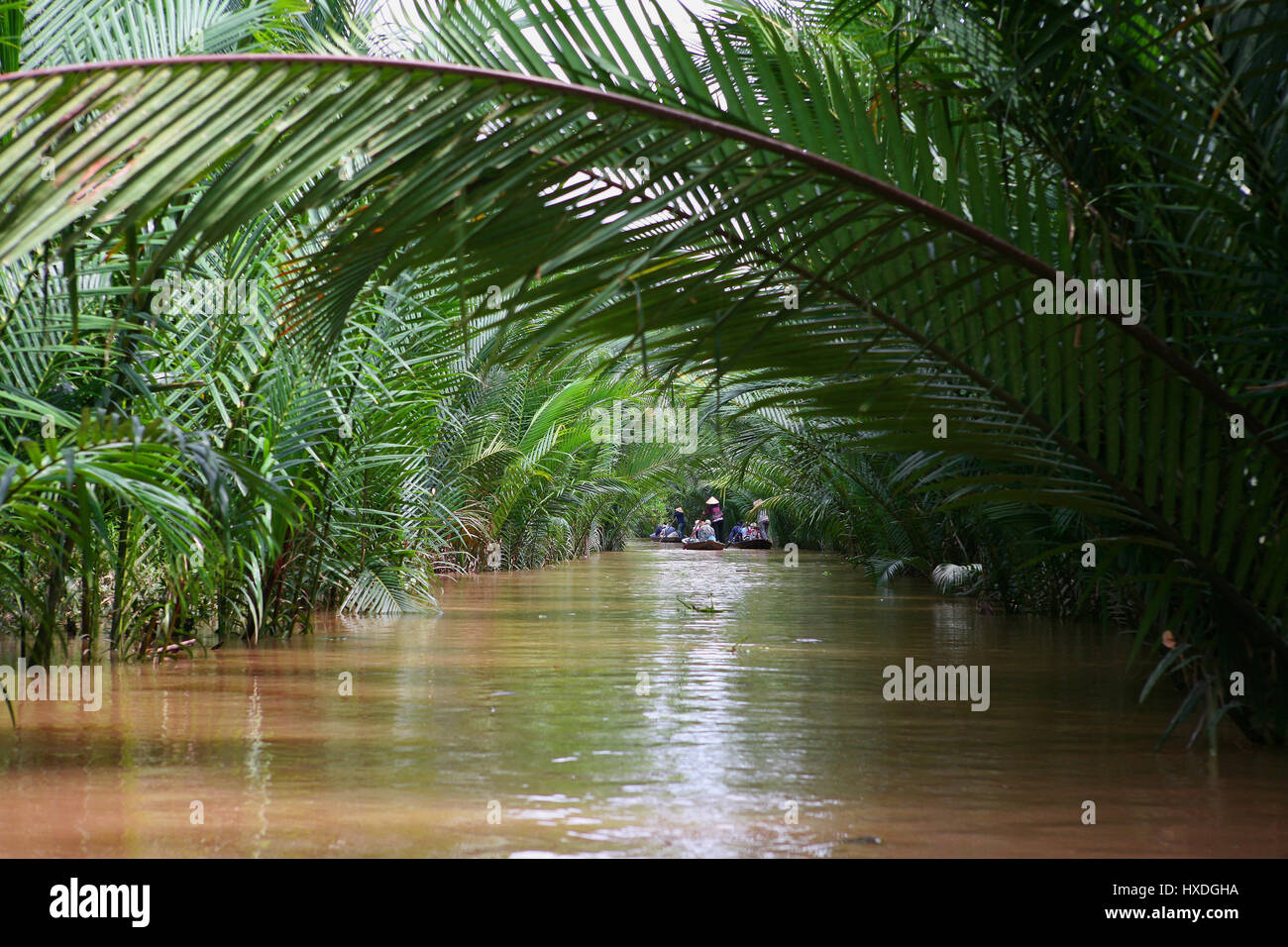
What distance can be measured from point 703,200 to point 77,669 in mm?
4253

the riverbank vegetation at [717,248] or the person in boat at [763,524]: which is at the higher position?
the riverbank vegetation at [717,248]

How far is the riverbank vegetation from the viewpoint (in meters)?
2.20

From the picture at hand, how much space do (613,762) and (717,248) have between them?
1776mm

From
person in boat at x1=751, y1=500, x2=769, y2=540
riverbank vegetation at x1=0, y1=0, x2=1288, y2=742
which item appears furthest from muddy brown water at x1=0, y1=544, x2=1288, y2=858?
person in boat at x1=751, y1=500, x2=769, y2=540

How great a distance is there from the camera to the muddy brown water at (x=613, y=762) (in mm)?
3115

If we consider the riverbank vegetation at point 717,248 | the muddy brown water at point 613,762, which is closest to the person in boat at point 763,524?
the muddy brown water at point 613,762

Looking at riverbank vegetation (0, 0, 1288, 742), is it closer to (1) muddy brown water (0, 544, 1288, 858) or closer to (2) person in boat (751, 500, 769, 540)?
(1) muddy brown water (0, 544, 1288, 858)

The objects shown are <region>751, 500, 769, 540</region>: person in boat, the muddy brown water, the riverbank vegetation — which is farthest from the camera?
<region>751, 500, 769, 540</region>: person in boat

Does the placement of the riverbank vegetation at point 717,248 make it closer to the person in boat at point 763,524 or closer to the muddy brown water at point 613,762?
the muddy brown water at point 613,762

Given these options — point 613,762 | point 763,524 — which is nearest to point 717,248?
point 613,762

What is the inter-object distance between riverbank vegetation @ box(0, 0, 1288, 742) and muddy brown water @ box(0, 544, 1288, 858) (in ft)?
1.75

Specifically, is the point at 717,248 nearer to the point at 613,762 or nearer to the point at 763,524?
the point at 613,762

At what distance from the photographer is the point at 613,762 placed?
13.2ft

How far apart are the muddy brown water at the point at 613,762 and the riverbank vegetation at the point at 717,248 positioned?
1.75 ft
